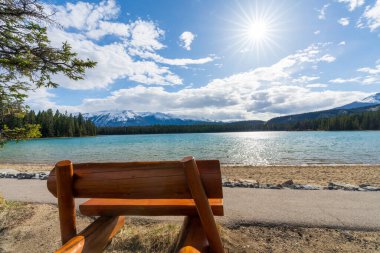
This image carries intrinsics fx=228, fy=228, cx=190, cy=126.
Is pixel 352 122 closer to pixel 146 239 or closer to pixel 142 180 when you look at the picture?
pixel 146 239

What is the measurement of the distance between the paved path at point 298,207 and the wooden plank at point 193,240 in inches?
106

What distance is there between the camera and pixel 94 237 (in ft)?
7.09

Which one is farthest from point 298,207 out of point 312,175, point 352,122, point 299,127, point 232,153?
point 299,127

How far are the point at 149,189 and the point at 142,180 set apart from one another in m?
0.10

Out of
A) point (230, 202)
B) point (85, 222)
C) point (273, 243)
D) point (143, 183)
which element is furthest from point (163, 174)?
point (230, 202)

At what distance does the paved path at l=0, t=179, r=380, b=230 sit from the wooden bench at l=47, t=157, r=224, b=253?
2.88 metres

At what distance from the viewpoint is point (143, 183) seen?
1.89 m

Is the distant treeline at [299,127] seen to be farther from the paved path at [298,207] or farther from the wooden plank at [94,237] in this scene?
the wooden plank at [94,237]

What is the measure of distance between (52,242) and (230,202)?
3970 millimetres

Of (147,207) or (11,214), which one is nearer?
(147,207)

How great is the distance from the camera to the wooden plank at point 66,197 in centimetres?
202

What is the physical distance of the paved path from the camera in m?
4.57

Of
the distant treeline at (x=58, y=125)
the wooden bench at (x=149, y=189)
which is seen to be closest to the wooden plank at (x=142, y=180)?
the wooden bench at (x=149, y=189)

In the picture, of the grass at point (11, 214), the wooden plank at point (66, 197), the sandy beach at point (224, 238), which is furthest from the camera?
the grass at point (11, 214)
